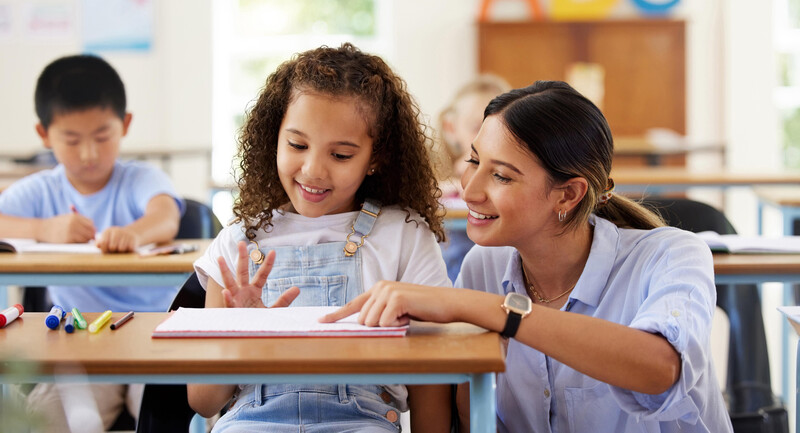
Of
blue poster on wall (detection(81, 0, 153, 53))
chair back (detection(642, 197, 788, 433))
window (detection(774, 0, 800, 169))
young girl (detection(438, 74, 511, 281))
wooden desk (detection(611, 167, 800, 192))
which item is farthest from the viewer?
window (detection(774, 0, 800, 169))

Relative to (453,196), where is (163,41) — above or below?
above

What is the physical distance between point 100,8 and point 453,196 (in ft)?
14.4

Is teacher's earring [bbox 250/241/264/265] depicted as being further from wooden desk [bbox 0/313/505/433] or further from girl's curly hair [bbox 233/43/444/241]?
wooden desk [bbox 0/313/505/433]

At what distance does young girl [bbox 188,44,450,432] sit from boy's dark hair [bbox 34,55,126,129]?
0.94 m

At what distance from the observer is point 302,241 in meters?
1.47

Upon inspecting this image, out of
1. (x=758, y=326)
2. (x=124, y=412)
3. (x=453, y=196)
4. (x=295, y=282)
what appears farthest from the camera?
(x=453, y=196)

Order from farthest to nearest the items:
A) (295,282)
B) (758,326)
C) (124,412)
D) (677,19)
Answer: (677,19)
(758,326)
(124,412)
(295,282)

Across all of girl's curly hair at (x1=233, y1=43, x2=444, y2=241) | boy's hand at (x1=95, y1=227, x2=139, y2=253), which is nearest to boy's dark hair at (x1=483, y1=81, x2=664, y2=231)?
girl's curly hair at (x1=233, y1=43, x2=444, y2=241)

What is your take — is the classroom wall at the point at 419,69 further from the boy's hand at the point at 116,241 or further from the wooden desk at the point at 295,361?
the wooden desk at the point at 295,361

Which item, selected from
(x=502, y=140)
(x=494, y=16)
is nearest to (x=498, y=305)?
(x=502, y=140)

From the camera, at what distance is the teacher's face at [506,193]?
4.38ft

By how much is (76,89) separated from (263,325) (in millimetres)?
1564

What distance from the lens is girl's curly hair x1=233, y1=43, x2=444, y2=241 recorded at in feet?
4.86

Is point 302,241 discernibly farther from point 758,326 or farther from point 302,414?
point 758,326
